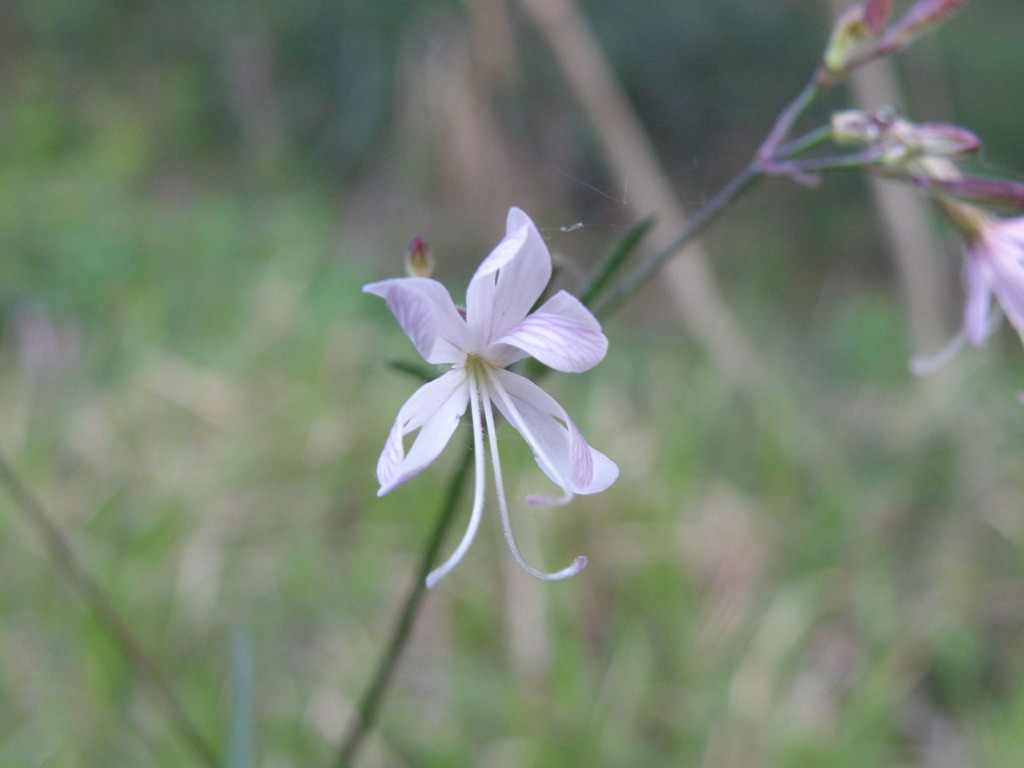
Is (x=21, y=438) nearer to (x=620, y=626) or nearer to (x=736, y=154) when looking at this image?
(x=620, y=626)

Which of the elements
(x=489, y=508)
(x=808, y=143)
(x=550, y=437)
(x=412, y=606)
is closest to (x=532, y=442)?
(x=550, y=437)

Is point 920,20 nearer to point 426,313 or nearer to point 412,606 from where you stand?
point 426,313

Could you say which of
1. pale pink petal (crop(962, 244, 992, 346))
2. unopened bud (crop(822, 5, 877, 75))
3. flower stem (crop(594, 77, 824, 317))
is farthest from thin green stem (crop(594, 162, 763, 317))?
pale pink petal (crop(962, 244, 992, 346))

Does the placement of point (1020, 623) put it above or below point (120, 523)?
below

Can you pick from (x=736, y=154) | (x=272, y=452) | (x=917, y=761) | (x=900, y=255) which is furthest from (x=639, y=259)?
(x=736, y=154)

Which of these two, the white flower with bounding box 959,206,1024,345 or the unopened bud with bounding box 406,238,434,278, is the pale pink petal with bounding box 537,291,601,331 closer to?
the unopened bud with bounding box 406,238,434,278
